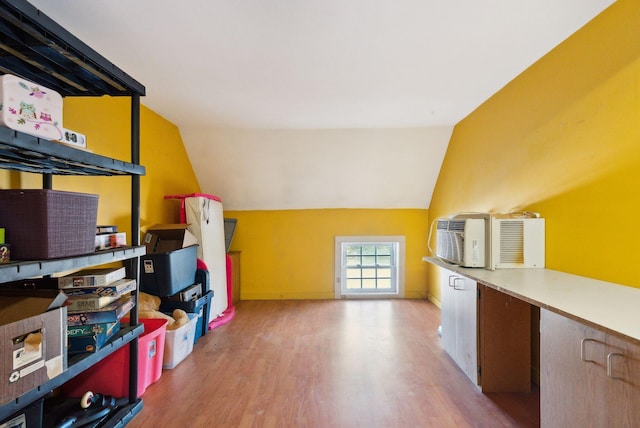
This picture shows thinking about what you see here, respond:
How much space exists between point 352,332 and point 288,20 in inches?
107

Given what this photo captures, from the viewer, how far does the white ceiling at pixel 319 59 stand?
4.85 ft

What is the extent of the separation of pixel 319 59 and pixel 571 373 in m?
2.08

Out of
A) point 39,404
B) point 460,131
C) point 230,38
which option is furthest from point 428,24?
point 39,404

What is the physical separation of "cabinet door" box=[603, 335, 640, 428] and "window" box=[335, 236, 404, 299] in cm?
323

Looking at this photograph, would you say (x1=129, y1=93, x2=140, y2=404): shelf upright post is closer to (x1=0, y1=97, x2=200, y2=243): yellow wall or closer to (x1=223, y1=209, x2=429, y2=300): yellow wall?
(x1=0, y1=97, x2=200, y2=243): yellow wall

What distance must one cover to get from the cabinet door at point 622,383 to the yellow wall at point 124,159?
278 centimetres

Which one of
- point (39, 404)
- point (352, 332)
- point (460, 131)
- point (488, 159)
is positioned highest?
point (460, 131)

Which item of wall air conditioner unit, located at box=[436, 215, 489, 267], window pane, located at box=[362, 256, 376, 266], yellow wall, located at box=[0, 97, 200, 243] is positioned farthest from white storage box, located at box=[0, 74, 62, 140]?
window pane, located at box=[362, 256, 376, 266]

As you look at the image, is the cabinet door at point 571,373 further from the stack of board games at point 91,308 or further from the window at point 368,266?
the window at point 368,266

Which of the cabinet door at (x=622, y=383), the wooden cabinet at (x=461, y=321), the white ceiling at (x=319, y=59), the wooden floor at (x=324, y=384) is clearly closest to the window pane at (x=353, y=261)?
the wooden floor at (x=324, y=384)

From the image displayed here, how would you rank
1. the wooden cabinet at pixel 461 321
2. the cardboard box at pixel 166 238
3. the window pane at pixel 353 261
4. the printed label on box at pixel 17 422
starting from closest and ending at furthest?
the printed label on box at pixel 17 422 → the wooden cabinet at pixel 461 321 → the cardboard box at pixel 166 238 → the window pane at pixel 353 261

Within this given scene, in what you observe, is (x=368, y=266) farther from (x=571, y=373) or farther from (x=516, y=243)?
(x=571, y=373)

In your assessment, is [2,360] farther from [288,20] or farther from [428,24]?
[428,24]

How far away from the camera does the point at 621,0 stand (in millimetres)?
1454
